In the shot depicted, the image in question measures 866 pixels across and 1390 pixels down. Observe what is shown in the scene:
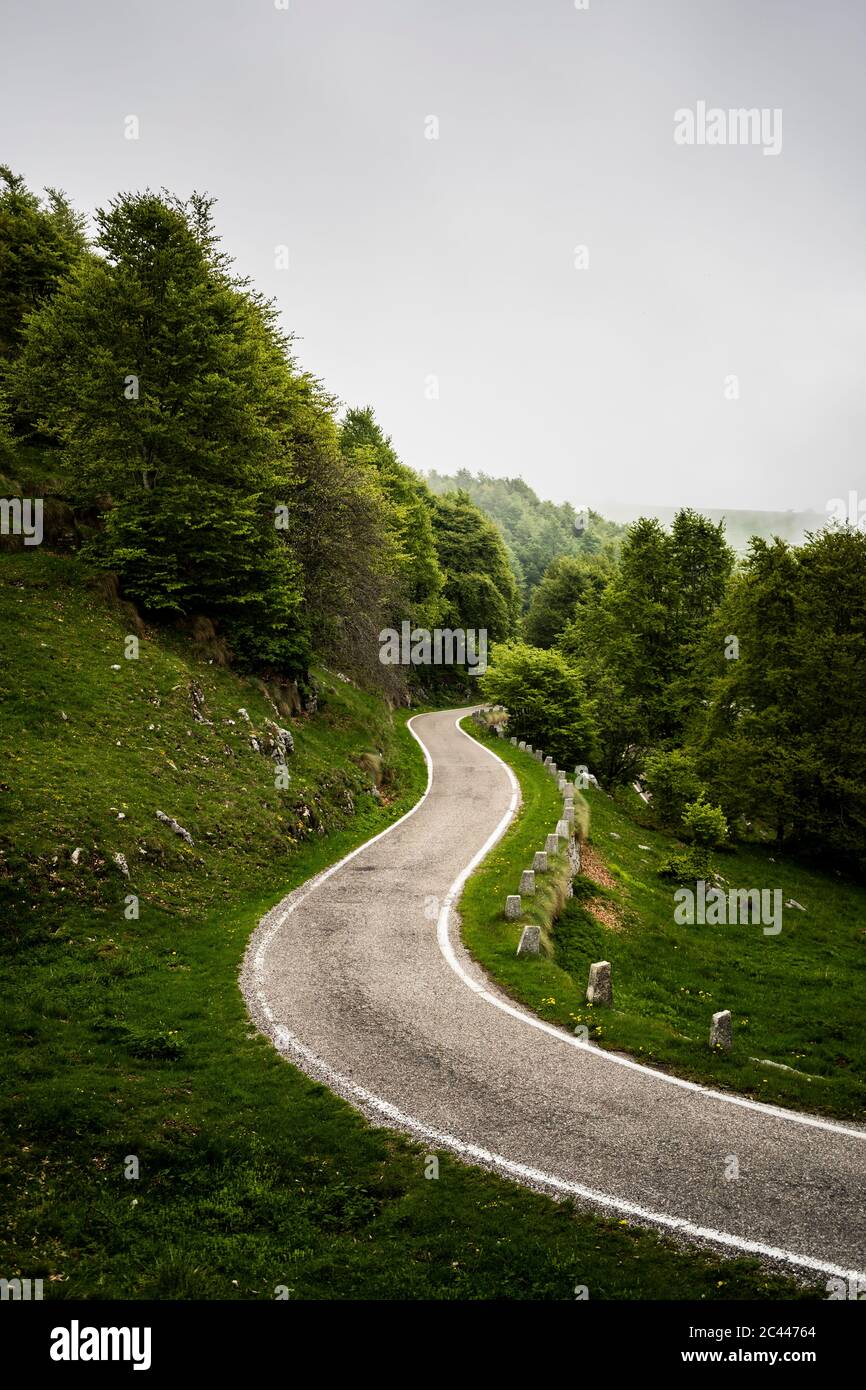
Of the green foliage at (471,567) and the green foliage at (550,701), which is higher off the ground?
the green foliage at (471,567)

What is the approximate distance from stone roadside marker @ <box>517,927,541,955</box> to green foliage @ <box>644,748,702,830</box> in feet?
57.4

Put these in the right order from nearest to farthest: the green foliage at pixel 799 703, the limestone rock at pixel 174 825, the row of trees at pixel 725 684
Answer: the limestone rock at pixel 174 825, the green foliage at pixel 799 703, the row of trees at pixel 725 684

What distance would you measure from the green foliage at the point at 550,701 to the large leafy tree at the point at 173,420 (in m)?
15.7

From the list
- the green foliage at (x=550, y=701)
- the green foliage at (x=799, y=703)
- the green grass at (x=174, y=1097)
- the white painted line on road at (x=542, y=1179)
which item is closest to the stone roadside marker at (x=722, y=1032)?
the white painted line on road at (x=542, y=1179)

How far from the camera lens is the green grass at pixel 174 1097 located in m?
6.17

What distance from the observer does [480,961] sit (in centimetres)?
1352

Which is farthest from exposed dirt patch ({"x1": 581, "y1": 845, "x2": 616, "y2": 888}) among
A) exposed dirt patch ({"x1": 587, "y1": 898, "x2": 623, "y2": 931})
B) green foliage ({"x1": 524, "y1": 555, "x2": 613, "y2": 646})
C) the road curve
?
green foliage ({"x1": 524, "y1": 555, "x2": 613, "y2": 646})

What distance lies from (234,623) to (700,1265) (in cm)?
2300

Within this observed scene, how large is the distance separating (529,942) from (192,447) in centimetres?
1854

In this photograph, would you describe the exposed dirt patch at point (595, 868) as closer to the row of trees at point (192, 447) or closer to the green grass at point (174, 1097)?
the green grass at point (174, 1097)

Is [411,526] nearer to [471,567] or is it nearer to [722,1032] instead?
[471,567]
